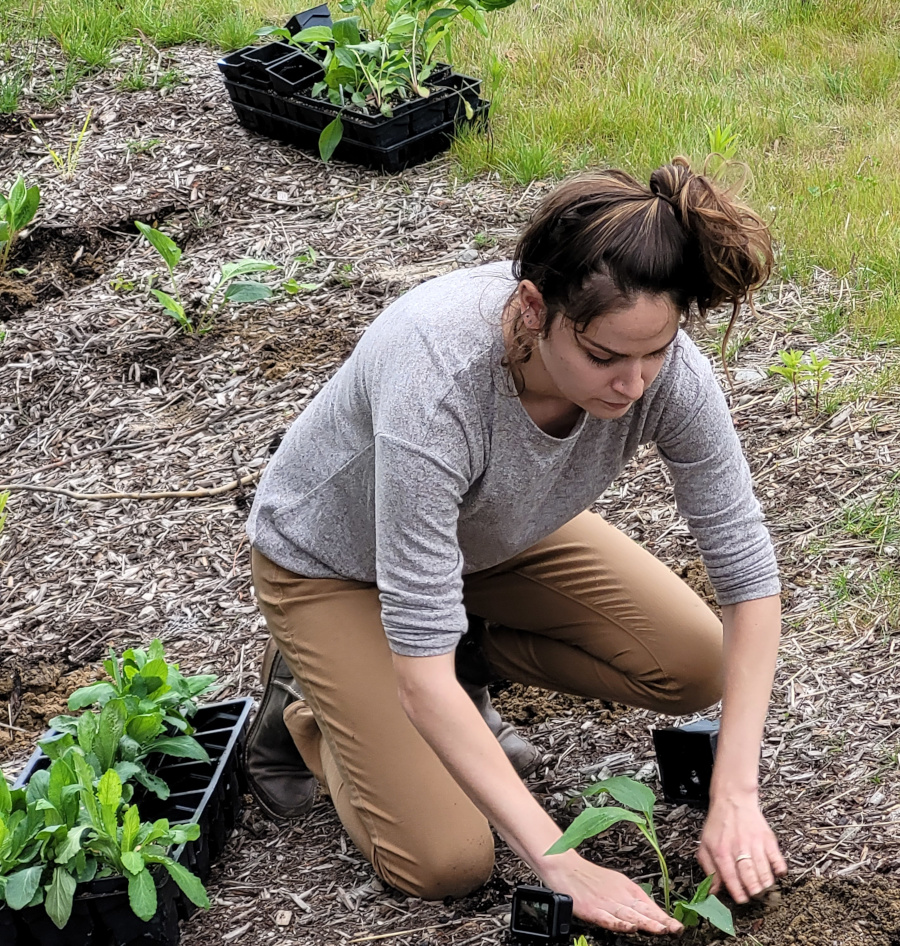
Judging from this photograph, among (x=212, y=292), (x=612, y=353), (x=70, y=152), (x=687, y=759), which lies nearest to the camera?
(x=612, y=353)

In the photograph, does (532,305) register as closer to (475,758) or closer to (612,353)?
(612,353)

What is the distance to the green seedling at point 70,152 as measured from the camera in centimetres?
500

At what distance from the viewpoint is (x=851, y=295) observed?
3.76m

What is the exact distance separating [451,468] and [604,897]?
71 cm

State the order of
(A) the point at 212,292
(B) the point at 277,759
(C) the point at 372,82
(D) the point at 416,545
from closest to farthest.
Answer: (D) the point at 416,545
(B) the point at 277,759
(A) the point at 212,292
(C) the point at 372,82

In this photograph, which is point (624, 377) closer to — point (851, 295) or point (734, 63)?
point (851, 295)

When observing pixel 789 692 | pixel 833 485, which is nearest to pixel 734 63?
pixel 833 485

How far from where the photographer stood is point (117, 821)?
2195 millimetres

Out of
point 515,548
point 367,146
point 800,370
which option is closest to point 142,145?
point 367,146

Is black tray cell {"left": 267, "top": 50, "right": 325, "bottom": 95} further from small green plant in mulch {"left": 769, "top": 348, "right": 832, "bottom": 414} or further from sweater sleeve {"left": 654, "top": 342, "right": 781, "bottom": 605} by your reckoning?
sweater sleeve {"left": 654, "top": 342, "right": 781, "bottom": 605}

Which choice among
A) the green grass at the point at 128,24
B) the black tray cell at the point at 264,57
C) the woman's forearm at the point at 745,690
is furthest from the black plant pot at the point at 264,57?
the woman's forearm at the point at 745,690

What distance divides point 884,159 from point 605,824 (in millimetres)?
3395

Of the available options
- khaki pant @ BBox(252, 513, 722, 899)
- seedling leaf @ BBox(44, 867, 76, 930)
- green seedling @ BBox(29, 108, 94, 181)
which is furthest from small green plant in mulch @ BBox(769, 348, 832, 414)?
green seedling @ BBox(29, 108, 94, 181)

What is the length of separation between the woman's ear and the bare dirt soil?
1.07m
